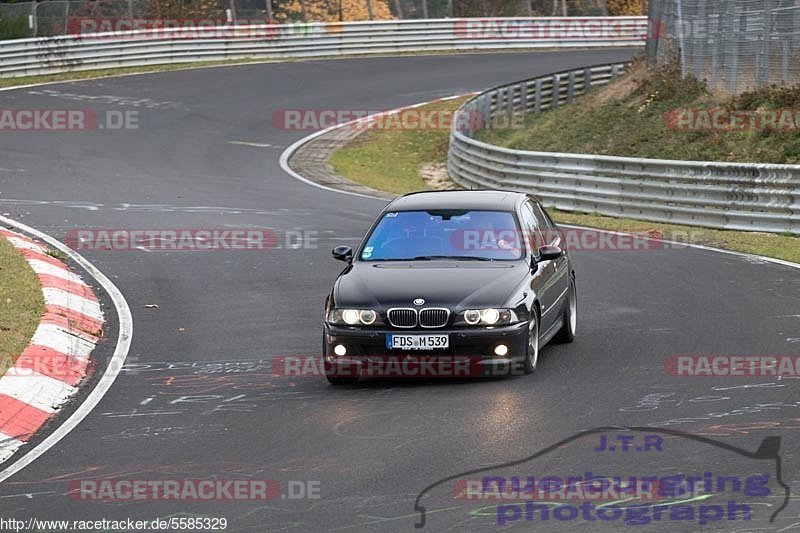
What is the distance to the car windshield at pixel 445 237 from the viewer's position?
11766 mm

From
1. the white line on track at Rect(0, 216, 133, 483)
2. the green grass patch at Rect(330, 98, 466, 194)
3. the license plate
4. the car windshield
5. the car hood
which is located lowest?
the green grass patch at Rect(330, 98, 466, 194)

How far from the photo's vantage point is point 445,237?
11.9 meters

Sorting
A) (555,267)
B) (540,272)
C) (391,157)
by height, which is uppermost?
(540,272)

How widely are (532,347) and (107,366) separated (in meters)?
3.81

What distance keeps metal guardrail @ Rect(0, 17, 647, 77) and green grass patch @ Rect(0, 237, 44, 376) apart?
26.1 metres

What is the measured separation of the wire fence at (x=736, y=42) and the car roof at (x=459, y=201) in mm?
15863

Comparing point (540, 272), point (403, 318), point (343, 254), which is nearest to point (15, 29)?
point (343, 254)

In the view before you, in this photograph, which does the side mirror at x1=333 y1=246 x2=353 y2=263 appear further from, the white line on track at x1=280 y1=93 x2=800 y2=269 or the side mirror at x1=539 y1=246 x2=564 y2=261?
the white line on track at x1=280 y1=93 x2=800 y2=269

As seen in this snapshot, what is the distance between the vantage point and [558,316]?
12320 millimetres

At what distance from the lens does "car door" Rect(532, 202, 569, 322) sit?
12188mm

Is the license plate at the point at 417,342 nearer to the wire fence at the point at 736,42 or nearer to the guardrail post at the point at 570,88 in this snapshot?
the wire fence at the point at 736,42

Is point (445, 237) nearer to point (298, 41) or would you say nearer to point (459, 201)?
point (459, 201)

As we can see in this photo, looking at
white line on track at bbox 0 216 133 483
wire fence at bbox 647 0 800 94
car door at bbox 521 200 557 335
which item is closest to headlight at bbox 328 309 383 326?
car door at bbox 521 200 557 335

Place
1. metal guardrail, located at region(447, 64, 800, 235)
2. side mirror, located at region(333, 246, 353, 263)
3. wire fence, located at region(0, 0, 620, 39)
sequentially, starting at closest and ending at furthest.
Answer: side mirror, located at region(333, 246, 353, 263) < metal guardrail, located at region(447, 64, 800, 235) < wire fence, located at region(0, 0, 620, 39)
